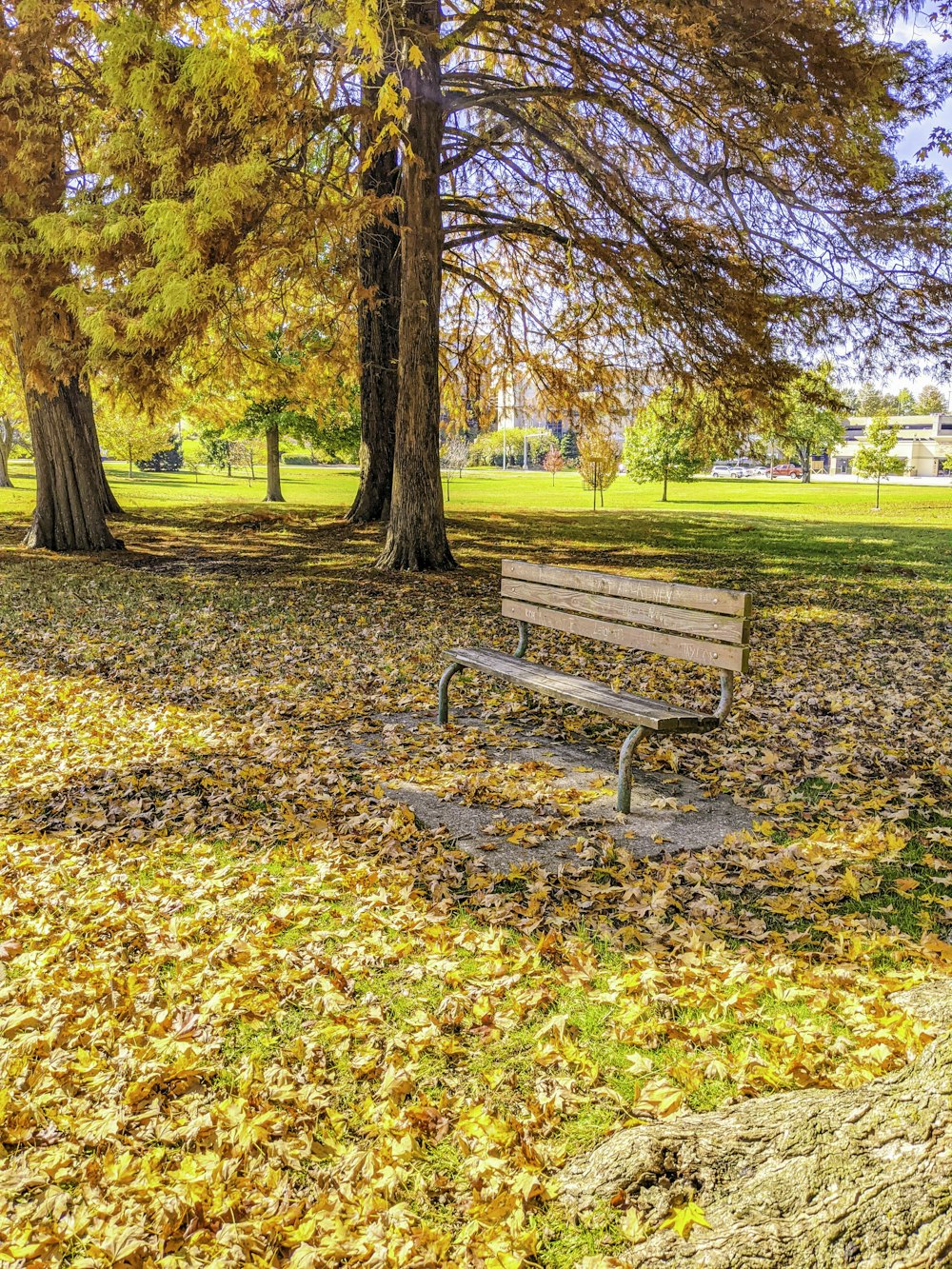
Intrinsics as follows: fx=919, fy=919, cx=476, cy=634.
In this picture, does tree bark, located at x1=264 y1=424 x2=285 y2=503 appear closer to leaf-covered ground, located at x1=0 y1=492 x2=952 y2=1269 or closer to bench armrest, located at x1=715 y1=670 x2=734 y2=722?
leaf-covered ground, located at x1=0 y1=492 x2=952 y2=1269

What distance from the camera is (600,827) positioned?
4.81m

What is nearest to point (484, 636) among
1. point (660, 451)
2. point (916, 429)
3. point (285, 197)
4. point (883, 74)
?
point (285, 197)

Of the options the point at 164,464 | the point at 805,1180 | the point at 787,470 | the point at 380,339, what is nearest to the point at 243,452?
the point at 164,464

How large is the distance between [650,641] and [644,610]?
19 cm

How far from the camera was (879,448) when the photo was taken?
108 feet

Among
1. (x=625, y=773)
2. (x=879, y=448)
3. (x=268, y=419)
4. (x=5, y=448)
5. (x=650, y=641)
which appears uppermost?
(x=268, y=419)

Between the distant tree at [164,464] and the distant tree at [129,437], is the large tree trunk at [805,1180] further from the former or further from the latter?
the distant tree at [164,464]

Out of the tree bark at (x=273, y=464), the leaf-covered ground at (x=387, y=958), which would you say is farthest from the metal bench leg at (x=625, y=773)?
the tree bark at (x=273, y=464)

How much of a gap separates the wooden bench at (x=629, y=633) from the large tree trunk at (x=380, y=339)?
10.7 metres

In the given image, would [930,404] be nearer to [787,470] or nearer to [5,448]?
[787,470]

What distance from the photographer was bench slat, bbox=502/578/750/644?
477cm

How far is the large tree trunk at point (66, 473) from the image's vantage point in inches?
606

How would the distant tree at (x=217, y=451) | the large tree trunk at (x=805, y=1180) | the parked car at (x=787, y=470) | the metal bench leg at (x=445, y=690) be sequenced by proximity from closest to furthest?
the large tree trunk at (x=805, y=1180), the metal bench leg at (x=445, y=690), the distant tree at (x=217, y=451), the parked car at (x=787, y=470)

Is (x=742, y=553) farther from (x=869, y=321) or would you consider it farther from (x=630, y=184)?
(x=630, y=184)
